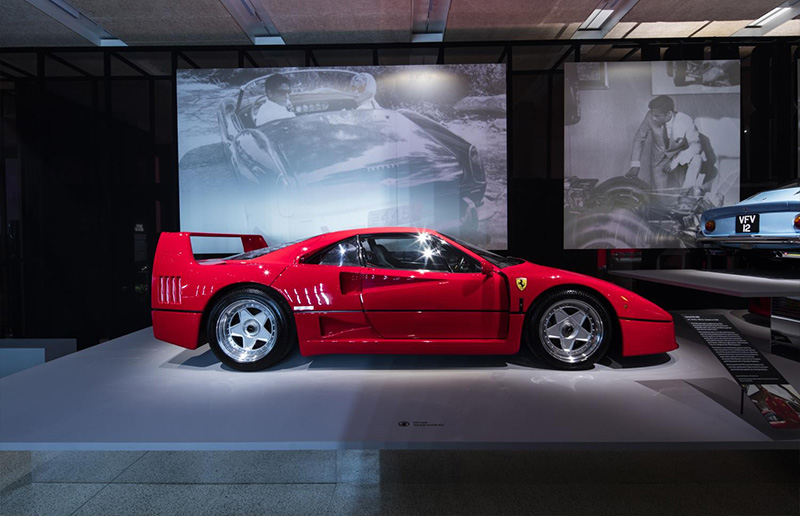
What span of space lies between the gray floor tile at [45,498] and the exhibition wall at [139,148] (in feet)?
10.8

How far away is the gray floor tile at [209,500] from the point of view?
1735mm

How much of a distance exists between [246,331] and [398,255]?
1.49 meters

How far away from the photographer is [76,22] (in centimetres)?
422

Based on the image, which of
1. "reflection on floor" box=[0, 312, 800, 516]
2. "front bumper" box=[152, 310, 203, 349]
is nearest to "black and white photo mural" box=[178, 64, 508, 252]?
"front bumper" box=[152, 310, 203, 349]

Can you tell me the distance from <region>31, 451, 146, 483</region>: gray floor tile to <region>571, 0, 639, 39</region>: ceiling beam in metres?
5.87

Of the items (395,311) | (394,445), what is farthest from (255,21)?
(394,445)

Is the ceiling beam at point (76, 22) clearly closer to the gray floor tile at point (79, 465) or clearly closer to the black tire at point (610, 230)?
the gray floor tile at point (79, 465)

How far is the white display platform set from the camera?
1.68 m

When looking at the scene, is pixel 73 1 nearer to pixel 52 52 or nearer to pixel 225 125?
pixel 52 52

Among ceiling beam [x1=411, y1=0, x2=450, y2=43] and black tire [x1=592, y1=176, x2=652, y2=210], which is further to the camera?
black tire [x1=592, y1=176, x2=652, y2=210]

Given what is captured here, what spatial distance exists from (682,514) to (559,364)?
3.25ft

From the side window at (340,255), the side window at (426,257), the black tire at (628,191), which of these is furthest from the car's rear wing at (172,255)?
the black tire at (628,191)

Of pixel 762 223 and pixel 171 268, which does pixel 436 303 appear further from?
pixel 762 223

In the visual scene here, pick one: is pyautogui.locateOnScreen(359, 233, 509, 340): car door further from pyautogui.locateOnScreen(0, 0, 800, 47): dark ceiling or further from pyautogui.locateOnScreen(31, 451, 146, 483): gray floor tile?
pyautogui.locateOnScreen(0, 0, 800, 47): dark ceiling
